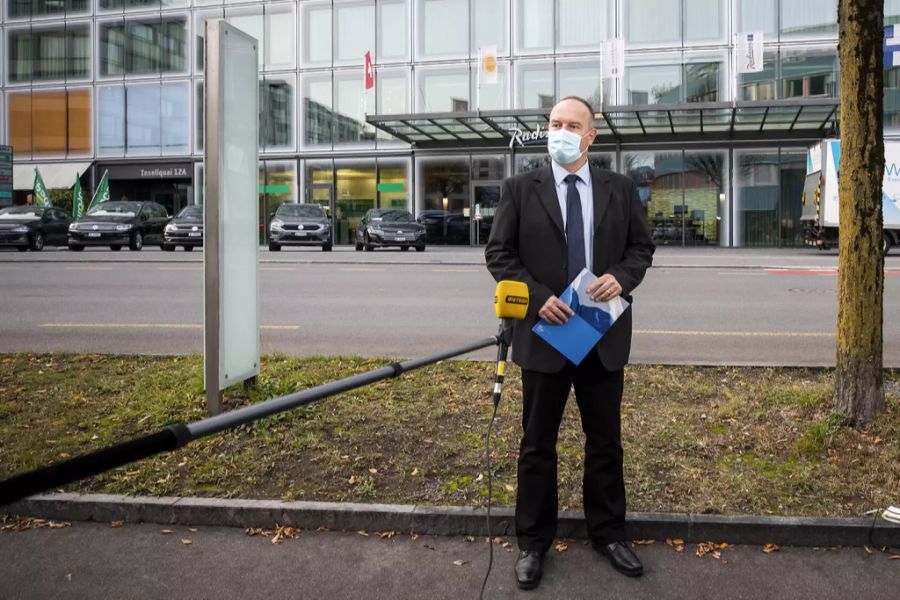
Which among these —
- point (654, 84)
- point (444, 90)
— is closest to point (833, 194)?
point (654, 84)

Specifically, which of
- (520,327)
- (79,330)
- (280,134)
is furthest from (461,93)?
(520,327)

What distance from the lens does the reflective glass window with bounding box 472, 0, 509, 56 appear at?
3412cm

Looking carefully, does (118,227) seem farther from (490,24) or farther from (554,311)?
(554,311)

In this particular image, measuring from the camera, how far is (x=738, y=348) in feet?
27.6

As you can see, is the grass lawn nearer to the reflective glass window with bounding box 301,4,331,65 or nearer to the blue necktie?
the blue necktie

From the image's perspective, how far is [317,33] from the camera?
1444 inches

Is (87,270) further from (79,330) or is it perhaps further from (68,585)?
(68,585)

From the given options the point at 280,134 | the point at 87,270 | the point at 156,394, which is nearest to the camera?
the point at 156,394

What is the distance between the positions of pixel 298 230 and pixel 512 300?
78.3 ft

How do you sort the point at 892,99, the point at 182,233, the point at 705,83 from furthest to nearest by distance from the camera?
the point at 705,83 → the point at 892,99 → the point at 182,233

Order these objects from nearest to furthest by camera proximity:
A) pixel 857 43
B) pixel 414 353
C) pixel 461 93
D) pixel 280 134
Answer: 1. pixel 857 43
2. pixel 414 353
3. pixel 461 93
4. pixel 280 134

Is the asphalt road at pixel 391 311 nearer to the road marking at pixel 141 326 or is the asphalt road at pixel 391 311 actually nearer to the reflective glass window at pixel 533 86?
the road marking at pixel 141 326

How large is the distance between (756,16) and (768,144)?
4.86 m

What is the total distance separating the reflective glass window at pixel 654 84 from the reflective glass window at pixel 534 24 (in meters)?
3.66
